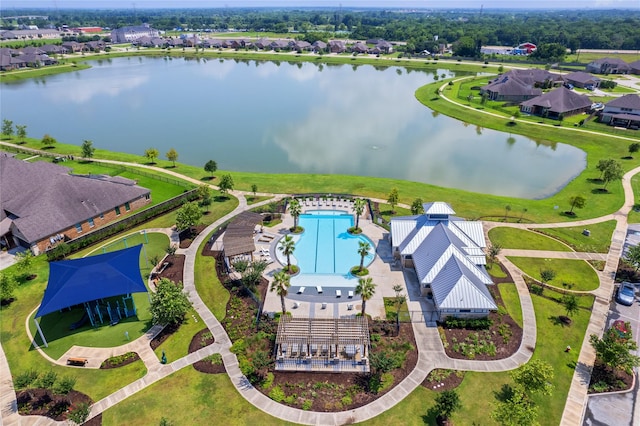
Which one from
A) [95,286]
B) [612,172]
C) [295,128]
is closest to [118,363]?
[95,286]

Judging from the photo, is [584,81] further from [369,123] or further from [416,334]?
[416,334]

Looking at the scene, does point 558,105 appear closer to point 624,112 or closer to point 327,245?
point 624,112

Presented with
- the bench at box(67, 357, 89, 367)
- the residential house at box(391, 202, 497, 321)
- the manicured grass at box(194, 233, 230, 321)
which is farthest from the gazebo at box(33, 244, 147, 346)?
the residential house at box(391, 202, 497, 321)

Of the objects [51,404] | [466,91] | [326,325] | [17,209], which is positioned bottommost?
[51,404]

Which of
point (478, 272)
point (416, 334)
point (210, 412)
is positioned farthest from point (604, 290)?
point (210, 412)

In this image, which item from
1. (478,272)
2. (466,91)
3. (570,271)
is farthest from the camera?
(466,91)

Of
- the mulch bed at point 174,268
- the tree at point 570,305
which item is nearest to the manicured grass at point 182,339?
the mulch bed at point 174,268
